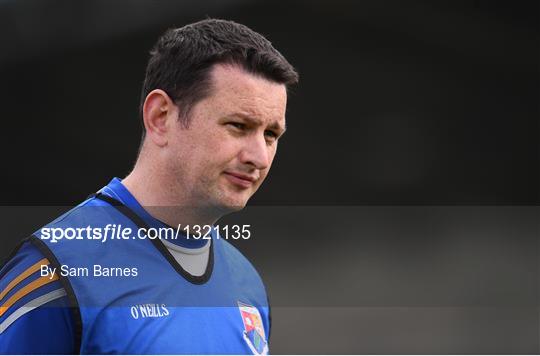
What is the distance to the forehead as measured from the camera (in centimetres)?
196

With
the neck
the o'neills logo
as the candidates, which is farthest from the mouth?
the o'neills logo

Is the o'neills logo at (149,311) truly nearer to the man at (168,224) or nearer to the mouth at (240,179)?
the man at (168,224)

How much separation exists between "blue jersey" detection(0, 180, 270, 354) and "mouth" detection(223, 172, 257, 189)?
0.94ft

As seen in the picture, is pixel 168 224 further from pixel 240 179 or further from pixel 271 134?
pixel 271 134

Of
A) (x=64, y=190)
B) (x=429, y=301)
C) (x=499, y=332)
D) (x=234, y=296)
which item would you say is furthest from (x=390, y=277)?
(x=234, y=296)

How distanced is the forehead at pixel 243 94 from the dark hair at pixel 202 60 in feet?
0.08

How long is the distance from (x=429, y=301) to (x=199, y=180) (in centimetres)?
710

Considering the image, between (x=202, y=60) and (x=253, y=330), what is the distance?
3.02 ft

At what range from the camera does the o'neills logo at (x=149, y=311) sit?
184 centimetres

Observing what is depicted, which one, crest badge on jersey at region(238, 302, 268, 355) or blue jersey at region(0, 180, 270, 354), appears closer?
blue jersey at region(0, 180, 270, 354)

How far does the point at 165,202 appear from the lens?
2.04 meters

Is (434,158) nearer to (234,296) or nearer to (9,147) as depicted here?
(9,147)

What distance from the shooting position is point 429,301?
335 inches

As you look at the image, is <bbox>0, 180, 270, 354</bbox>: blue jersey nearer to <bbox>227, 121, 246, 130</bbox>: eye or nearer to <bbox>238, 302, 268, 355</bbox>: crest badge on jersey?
<bbox>238, 302, 268, 355</bbox>: crest badge on jersey
